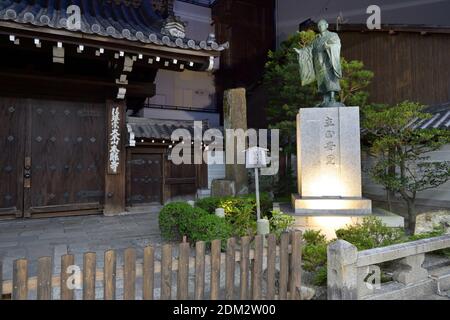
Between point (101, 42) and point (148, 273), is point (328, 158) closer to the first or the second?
point (148, 273)

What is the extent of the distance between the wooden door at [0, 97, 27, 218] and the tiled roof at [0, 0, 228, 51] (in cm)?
259

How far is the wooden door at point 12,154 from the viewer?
7727 millimetres

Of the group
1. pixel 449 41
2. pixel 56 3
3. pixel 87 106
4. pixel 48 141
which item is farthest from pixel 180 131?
pixel 449 41

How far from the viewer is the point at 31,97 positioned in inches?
317

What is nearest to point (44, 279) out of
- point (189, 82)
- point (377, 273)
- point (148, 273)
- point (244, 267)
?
point (148, 273)

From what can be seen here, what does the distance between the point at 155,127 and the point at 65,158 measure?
3.03 metres

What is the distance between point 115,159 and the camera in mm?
8859

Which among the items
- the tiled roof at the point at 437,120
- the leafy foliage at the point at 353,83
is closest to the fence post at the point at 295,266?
the tiled roof at the point at 437,120

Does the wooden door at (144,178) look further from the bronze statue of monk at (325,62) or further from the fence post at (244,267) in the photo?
the fence post at (244,267)

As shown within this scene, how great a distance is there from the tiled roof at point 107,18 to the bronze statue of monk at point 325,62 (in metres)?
2.28

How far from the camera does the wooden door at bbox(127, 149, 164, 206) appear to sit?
965cm
